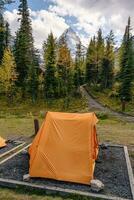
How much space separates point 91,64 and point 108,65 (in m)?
5.87

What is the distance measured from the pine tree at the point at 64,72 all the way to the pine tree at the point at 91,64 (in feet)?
33.5

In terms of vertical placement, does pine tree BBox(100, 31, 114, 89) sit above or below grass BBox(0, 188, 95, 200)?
above

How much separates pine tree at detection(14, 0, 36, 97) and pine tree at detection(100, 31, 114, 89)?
53.4 ft

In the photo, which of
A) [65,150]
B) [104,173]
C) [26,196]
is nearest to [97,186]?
[104,173]

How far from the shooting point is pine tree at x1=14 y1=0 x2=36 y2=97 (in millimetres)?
55562

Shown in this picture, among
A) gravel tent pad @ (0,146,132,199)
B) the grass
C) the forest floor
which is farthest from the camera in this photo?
the forest floor

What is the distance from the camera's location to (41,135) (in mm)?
11266

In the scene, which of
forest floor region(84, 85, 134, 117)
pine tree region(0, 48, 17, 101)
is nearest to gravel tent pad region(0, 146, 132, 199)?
forest floor region(84, 85, 134, 117)

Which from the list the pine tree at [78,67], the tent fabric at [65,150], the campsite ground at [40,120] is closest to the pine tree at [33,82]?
the campsite ground at [40,120]

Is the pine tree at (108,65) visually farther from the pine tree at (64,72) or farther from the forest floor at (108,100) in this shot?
the pine tree at (64,72)

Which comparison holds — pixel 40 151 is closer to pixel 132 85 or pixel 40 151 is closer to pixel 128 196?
pixel 128 196

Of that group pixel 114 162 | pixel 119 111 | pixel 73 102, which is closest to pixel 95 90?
pixel 73 102

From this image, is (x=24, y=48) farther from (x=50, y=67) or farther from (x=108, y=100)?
(x=108, y=100)

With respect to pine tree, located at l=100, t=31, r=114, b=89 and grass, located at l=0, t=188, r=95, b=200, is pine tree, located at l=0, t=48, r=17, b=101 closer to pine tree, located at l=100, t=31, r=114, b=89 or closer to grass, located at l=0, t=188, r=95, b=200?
pine tree, located at l=100, t=31, r=114, b=89
